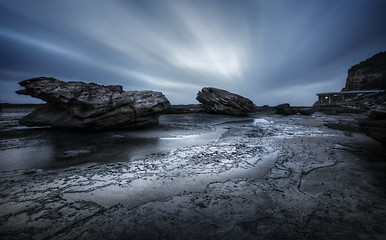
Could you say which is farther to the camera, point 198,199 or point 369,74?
point 369,74

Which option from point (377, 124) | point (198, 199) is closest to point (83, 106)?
point (198, 199)

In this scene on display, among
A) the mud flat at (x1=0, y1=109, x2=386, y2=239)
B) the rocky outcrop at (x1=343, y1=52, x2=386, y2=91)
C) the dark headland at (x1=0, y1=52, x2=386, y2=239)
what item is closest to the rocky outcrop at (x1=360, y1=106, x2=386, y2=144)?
the dark headland at (x1=0, y1=52, x2=386, y2=239)

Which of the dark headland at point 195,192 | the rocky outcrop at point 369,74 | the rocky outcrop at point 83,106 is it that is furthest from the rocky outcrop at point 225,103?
the rocky outcrop at point 369,74

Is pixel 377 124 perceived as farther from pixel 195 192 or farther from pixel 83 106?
pixel 83 106

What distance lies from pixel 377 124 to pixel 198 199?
5333 millimetres

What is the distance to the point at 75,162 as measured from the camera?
154 inches

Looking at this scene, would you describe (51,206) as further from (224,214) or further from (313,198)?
(313,198)

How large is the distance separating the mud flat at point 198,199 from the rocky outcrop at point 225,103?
18.0m

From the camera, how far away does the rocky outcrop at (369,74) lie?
48.9m

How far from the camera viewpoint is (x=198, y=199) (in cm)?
234

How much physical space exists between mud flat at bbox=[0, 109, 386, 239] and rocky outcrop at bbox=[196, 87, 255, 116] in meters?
18.0

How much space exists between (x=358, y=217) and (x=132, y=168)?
12.2 feet

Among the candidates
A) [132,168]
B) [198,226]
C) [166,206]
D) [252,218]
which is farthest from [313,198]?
[132,168]

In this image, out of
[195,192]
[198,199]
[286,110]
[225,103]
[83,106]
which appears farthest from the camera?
[286,110]
